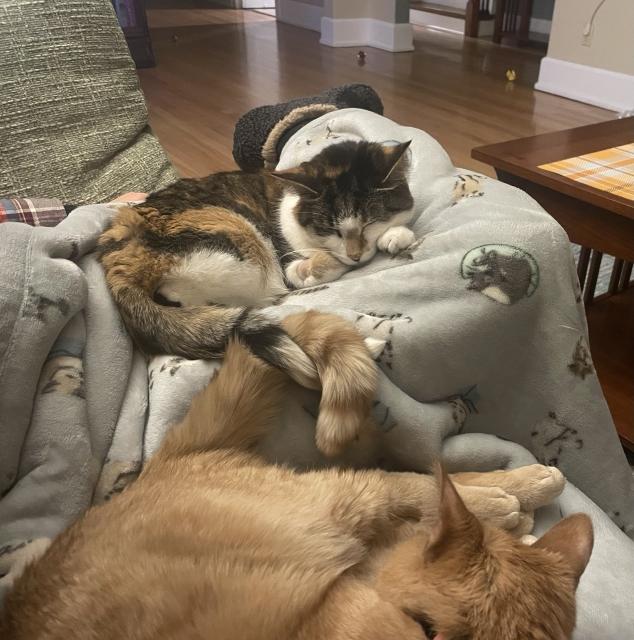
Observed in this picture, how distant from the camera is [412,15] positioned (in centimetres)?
633

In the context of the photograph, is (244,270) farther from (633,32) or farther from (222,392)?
(633,32)

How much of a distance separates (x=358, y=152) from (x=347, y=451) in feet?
2.40

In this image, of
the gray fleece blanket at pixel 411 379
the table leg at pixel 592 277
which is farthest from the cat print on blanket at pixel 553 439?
the table leg at pixel 592 277

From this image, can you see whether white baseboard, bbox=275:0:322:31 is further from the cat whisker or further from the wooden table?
the cat whisker

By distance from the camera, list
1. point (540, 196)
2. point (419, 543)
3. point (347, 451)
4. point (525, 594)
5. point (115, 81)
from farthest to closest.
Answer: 1. point (115, 81)
2. point (540, 196)
3. point (347, 451)
4. point (419, 543)
5. point (525, 594)

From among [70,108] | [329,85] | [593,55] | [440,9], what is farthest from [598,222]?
[440,9]

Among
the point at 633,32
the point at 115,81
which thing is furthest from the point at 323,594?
the point at 633,32

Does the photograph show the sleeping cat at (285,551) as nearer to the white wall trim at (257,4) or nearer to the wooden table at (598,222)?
the wooden table at (598,222)

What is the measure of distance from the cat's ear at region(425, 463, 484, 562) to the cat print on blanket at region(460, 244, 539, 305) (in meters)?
0.47

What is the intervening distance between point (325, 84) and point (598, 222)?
333 cm

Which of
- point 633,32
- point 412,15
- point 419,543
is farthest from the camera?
point 412,15

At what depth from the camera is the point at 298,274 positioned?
1412mm

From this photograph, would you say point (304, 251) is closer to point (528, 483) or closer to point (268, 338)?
point (268, 338)

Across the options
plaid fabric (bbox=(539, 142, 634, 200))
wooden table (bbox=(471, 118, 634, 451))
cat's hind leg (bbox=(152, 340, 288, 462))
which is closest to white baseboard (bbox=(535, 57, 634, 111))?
wooden table (bbox=(471, 118, 634, 451))
